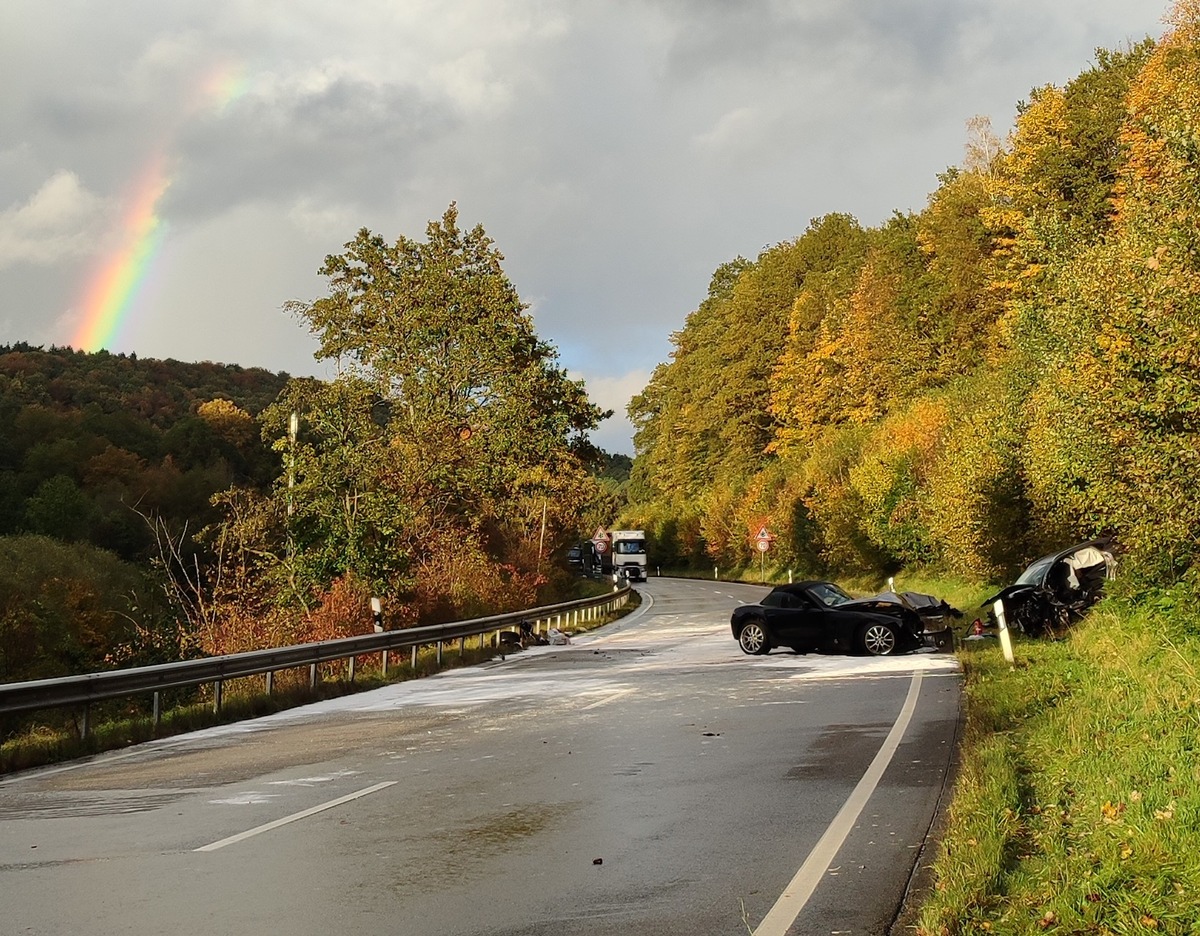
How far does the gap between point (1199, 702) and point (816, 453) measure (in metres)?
51.1

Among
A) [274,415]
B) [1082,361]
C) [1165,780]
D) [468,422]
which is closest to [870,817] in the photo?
[1165,780]

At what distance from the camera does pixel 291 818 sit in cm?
805

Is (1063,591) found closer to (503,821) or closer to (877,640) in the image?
(877,640)

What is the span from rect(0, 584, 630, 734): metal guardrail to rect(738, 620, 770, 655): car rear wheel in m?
5.67

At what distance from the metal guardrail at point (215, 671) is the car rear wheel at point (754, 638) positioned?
5669 mm

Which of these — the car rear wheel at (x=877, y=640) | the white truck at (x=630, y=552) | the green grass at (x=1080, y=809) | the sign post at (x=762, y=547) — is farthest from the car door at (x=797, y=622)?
the white truck at (x=630, y=552)

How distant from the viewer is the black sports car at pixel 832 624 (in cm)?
2059

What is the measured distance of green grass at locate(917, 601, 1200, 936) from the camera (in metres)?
5.16

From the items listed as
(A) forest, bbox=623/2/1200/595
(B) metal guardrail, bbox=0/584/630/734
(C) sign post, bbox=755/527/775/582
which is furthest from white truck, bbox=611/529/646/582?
(B) metal guardrail, bbox=0/584/630/734

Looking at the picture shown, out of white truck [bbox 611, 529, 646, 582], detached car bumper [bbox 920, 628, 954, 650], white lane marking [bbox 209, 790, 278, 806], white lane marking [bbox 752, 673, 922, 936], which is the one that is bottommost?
detached car bumper [bbox 920, 628, 954, 650]

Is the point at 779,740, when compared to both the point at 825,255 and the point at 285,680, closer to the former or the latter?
the point at 285,680

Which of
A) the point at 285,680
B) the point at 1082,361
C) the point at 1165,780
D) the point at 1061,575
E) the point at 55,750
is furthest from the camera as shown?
the point at 1061,575

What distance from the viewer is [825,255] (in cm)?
8894

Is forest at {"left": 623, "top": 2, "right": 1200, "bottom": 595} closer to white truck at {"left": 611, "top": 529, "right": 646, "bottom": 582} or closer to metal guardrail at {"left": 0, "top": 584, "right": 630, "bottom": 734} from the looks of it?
white truck at {"left": 611, "top": 529, "right": 646, "bottom": 582}
